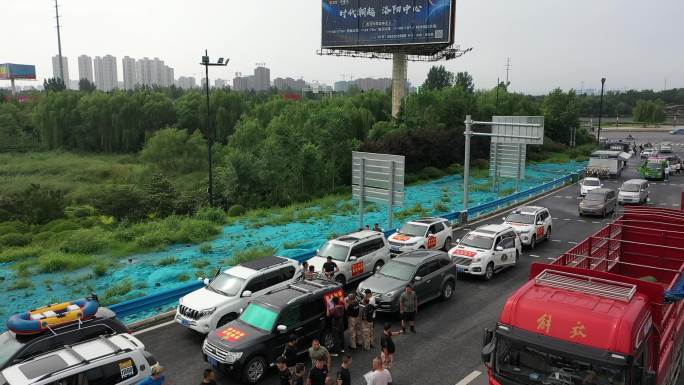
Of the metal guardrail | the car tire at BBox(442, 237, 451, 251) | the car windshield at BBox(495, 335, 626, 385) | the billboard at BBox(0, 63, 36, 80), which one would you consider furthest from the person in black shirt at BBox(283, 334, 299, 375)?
the billboard at BBox(0, 63, 36, 80)

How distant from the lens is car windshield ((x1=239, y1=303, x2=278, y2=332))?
12.0 metres

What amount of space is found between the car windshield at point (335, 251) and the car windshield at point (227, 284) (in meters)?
4.34

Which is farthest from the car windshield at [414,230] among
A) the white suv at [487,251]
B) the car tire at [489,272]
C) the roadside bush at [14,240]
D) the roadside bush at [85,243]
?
the roadside bush at [14,240]

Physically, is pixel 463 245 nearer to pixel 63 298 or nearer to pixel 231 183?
pixel 63 298

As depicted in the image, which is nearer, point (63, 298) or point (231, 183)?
point (63, 298)

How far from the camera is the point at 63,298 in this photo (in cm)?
1744

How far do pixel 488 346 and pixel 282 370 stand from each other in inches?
161

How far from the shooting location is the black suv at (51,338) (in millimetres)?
10133

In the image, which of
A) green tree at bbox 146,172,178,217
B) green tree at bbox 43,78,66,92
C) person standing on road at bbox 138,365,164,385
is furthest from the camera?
green tree at bbox 43,78,66,92

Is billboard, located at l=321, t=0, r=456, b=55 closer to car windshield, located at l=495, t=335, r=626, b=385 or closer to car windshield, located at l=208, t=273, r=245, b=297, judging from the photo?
car windshield, located at l=208, t=273, r=245, b=297

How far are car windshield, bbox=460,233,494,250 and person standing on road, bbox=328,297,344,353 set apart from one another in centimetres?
841

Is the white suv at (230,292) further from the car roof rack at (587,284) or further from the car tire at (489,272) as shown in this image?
the car roof rack at (587,284)

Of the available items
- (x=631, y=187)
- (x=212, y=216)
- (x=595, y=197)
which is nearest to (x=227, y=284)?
(x=212, y=216)

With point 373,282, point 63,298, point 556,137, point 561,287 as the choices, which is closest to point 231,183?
point 63,298
